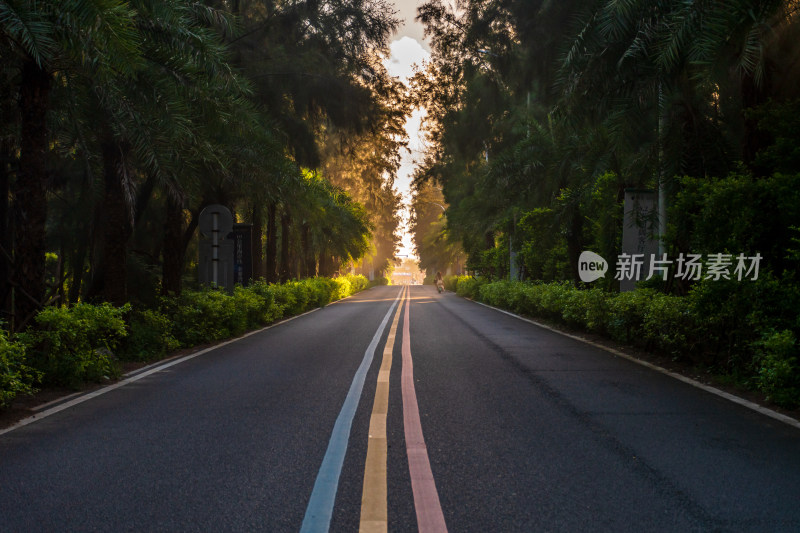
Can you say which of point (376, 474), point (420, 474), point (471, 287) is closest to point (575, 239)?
point (420, 474)

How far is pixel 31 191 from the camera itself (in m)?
8.58

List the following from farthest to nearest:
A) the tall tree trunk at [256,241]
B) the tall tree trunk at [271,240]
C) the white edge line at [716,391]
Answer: the tall tree trunk at [271,240]
the tall tree trunk at [256,241]
the white edge line at [716,391]

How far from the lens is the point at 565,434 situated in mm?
5113

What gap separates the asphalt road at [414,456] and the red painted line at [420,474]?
21 millimetres

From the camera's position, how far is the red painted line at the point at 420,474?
3.33 meters

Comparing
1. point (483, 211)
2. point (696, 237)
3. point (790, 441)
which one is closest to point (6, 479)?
point (790, 441)

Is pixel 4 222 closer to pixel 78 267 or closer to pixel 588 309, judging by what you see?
pixel 78 267

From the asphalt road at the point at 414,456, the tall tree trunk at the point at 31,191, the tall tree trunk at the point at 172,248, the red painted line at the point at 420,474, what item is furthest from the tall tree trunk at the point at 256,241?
the red painted line at the point at 420,474

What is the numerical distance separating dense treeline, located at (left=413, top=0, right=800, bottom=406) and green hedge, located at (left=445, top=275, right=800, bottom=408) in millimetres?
26

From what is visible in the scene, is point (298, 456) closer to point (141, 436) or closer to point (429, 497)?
point (429, 497)

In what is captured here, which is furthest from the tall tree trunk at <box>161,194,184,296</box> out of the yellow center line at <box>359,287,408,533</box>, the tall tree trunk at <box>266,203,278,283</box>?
the yellow center line at <box>359,287,408,533</box>

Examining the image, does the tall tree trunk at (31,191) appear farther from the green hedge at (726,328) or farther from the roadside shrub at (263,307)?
the green hedge at (726,328)

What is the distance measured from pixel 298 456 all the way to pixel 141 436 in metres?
1.65

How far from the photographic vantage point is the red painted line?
3326mm
